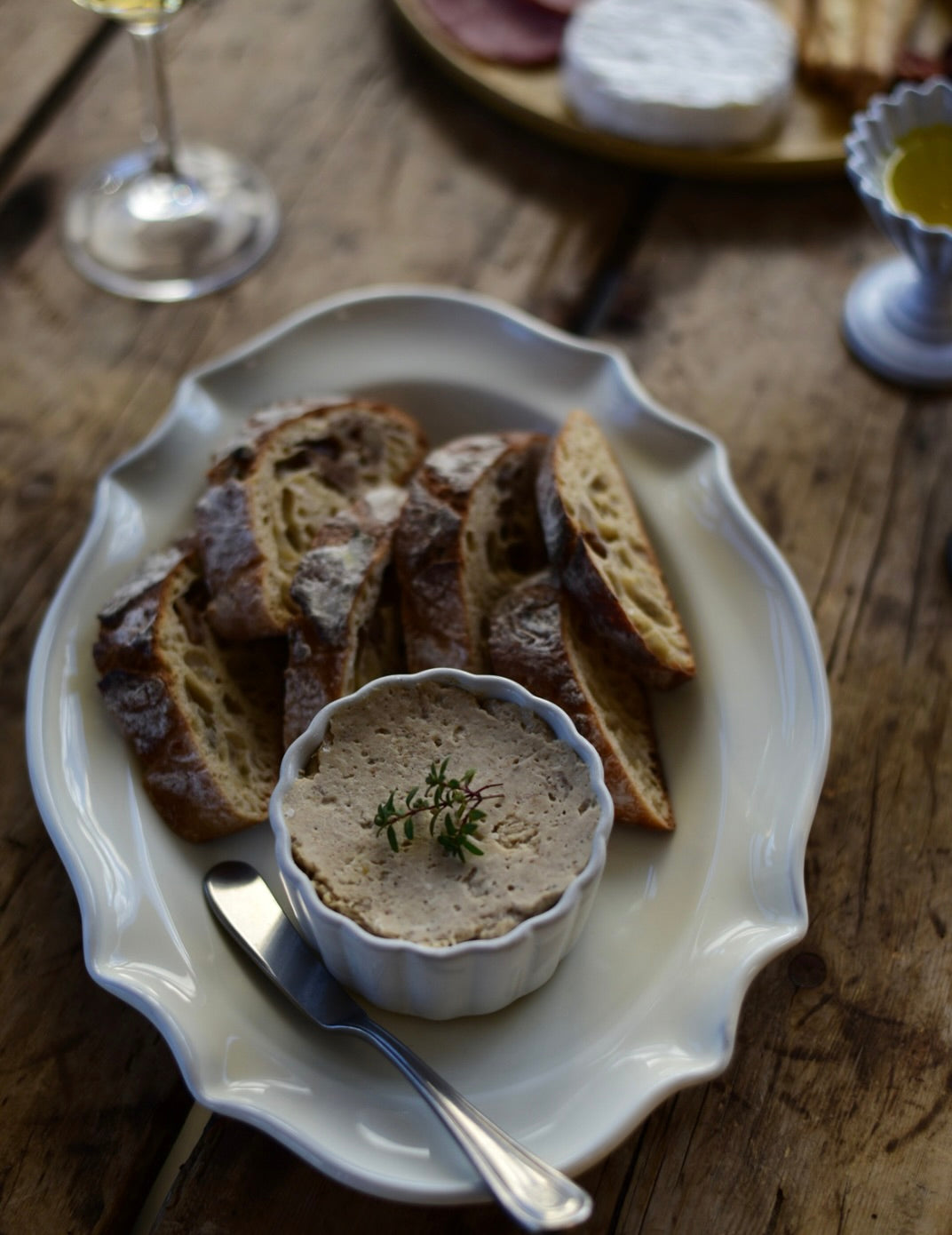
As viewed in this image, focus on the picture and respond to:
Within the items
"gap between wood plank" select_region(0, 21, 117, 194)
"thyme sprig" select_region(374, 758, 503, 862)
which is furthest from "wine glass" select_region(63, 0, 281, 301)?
"thyme sprig" select_region(374, 758, 503, 862)

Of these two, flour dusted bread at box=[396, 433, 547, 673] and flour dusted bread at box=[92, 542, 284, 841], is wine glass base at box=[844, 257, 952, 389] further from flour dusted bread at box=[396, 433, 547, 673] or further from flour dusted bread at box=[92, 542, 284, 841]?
flour dusted bread at box=[92, 542, 284, 841]

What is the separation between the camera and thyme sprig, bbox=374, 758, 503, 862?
5.21 feet

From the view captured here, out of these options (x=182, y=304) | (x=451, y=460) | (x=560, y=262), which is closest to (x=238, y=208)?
(x=182, y=304)

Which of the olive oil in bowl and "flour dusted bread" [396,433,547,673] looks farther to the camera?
the olive oil in bowl

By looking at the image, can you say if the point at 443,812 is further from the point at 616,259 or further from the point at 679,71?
the point at 679,71

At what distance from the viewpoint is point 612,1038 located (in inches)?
64.5

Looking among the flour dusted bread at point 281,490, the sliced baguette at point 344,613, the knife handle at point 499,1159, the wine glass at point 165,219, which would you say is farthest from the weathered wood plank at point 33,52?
the knife handle at point 499,1159

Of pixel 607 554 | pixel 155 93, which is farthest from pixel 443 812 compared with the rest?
pixel 155 93

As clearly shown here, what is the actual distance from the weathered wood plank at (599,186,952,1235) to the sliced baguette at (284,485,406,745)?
0.83 m

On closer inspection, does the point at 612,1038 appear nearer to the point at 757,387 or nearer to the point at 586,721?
the point at 586,721

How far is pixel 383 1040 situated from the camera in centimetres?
159

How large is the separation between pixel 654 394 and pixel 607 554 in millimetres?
815

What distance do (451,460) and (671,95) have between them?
4.78 ft

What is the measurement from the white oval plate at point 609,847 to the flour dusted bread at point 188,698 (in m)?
0.05
